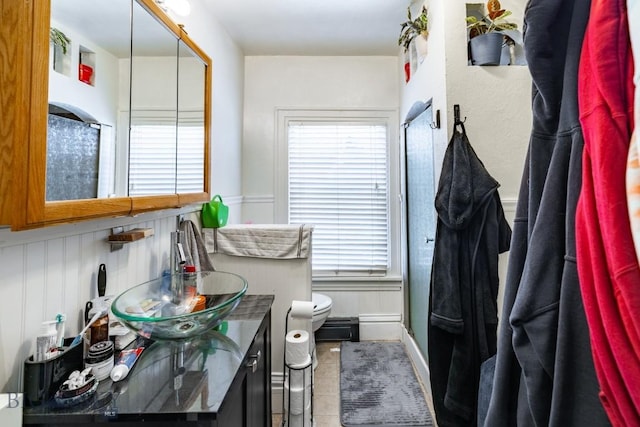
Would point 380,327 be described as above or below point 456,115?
below

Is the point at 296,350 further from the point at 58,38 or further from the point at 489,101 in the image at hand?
the point at 489,101

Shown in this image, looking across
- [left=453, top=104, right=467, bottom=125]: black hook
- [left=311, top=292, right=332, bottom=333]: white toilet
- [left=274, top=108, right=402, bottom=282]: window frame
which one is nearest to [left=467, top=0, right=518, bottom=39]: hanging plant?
[left=453, top=104, right=467, bottom=125]: black hook

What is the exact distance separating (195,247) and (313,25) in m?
1.87

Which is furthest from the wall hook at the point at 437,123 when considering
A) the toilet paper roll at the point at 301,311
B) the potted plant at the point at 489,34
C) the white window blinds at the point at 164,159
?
the white window blinds at the point at 164,159

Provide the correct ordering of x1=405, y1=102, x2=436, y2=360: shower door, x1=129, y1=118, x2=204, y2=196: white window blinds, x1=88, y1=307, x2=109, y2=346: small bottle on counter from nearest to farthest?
x1=88, y1=307, x2=109, y2=346: small bottle on counter, x1=129, y1=118, x2=204, y2=196: white window blinds, x1=405, y1=102, x2=436, y2=360: shower door

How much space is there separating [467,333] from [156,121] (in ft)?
5.76

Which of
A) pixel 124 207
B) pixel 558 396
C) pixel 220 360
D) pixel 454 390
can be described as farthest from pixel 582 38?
pixel 454 390

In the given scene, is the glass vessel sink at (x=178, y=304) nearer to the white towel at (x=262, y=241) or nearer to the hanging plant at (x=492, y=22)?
A: the white towel at (x=262, y=241)

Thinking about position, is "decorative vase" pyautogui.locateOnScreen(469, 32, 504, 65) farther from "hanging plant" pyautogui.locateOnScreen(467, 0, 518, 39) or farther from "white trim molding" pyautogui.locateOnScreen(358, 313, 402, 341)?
"white trim molding" pyautogui.locateOnScreen(358, 313, 402, 341)

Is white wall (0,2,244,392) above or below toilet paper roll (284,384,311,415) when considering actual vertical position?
above

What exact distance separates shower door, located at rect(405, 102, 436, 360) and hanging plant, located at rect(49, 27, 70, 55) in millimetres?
1728

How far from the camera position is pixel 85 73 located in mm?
942

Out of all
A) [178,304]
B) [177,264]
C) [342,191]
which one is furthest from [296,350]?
[342,191]

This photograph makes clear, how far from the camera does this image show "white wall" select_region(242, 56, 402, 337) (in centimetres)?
278
